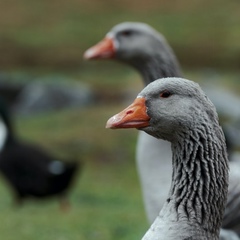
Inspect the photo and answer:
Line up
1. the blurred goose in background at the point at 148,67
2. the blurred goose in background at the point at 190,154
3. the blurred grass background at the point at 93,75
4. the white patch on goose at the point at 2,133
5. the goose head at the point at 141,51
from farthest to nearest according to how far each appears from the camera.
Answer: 1. the white patch on goose at the point at 2,133
2. the blurred grass background at the point at 93,75
3. the goose head at the point at 141,51
4. the blurred goose in background at the point at 148,67
5. the blurred goose in background at the point at 190,154

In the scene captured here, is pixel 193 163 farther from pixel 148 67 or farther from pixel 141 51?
pixel 141 51

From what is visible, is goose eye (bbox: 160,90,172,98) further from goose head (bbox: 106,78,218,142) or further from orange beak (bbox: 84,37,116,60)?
orange beak (bbox: 84,37,116,60)

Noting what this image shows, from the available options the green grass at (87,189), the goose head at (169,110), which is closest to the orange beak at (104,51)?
the green grass at (87,189)

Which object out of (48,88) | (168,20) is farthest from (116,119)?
(168,20)

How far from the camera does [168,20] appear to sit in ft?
108

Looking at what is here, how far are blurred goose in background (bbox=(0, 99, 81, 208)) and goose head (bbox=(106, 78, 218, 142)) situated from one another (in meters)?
7.85

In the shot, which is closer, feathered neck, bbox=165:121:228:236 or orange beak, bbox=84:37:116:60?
feathered neck, bbox=165:121:228:236

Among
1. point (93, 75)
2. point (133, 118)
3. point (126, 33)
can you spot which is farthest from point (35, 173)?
point (93, 75)

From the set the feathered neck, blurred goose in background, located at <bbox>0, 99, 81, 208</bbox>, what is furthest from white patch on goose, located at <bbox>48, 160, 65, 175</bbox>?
the feathered neck

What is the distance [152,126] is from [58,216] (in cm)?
655

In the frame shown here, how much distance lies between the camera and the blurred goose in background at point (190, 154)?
17.0ft

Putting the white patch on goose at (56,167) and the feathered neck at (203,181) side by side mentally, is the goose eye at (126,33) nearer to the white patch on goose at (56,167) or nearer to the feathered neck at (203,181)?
the feathered neck at (203,181)

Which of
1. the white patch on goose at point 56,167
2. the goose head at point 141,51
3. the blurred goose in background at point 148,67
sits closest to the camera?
the blurred goose in background at point 148,67

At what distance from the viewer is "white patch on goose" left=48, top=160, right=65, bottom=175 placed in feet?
43.4
